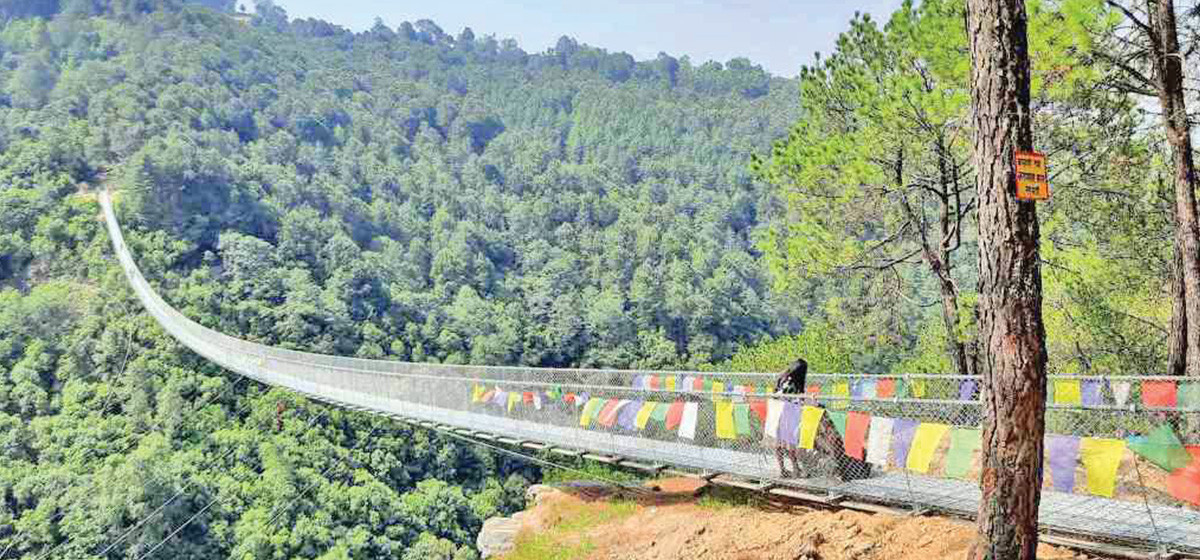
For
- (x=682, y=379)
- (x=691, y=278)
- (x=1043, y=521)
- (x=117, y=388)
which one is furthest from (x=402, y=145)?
(x=1043, y=521)

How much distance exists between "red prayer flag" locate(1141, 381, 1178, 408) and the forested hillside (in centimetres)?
667

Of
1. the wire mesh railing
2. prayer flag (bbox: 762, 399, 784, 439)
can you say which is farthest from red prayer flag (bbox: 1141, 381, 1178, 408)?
prayer flag (bbox: 762, 399, 784, 439)

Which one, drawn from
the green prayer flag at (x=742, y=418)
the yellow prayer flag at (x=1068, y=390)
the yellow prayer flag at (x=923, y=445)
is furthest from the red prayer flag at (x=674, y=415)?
the yellow prayer flag at (x=1068, y=390)

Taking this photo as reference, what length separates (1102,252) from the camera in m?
10.9

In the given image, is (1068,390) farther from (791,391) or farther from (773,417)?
(773,417)

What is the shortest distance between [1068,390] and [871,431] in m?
3.70

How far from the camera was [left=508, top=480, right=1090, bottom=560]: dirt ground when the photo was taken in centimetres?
608

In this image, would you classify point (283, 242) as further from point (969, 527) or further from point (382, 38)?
point (382, 38)

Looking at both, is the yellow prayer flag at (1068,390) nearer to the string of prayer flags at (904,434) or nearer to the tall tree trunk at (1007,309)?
the string of prayer flags at (904,434)

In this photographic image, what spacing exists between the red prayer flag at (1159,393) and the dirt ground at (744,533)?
291cm

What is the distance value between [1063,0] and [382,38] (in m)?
192

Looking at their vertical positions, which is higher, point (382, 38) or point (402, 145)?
point (382, 38)

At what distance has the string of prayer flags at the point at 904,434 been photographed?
580 cm

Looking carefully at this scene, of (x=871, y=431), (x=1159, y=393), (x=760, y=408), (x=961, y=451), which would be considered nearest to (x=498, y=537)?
(x=760, y=408)
